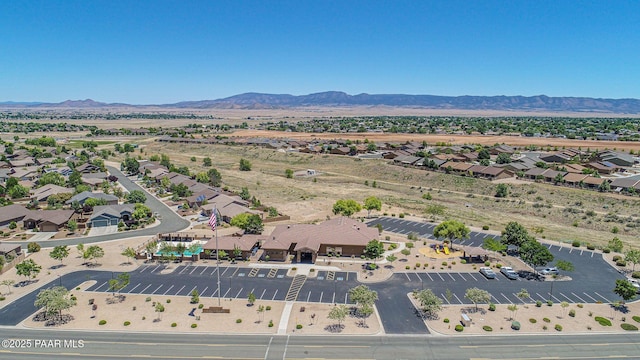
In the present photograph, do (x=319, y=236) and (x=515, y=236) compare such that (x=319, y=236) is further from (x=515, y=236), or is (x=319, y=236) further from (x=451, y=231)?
(x=515, y=236)

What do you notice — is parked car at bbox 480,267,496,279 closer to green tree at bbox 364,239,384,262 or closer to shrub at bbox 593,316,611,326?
shrub at bbox 593,316,611,326

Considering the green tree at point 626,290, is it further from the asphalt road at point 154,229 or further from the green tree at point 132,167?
the green tree at point 132,167

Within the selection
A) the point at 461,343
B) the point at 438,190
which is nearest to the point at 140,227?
the point at 461,343

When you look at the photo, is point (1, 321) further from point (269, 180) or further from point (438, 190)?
point (438, 190)

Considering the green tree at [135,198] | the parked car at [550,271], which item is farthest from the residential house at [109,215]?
the parked car at [550,271]

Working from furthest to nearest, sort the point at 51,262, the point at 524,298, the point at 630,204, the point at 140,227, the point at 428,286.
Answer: the point at 630,204
the point at 140,227
the point at 51,262
the point at 428,286
the point at 524,298

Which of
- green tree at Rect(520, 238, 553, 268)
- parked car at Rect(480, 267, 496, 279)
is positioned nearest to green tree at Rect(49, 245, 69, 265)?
parked car at Rect(480, 267, 496, 279)
